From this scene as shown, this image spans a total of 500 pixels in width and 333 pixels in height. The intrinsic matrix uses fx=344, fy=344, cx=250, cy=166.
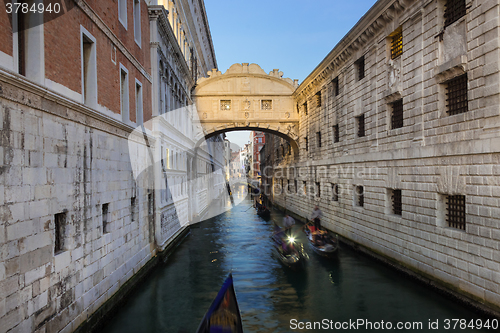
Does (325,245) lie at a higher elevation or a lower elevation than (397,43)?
lower

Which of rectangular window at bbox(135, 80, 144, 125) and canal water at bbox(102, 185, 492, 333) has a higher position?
rectangular window at bbox(135, 80, 144, 125)

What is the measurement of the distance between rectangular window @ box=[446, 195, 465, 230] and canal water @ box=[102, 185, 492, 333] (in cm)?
182

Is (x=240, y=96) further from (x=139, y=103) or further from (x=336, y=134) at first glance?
(x=139, y=103)

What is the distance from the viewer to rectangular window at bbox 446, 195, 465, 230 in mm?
8227

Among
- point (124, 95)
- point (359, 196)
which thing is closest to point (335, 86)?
point (359, 196)

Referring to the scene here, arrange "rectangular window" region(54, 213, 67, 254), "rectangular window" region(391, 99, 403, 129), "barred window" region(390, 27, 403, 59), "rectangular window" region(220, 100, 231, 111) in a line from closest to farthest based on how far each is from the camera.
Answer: "rectangular window" region(54, 213, 67, 254) < "rectangular window" region(391, 99, 403, 129) < "barred window" region(390, 27, 403, 59) < "rectangular window" region(220, 100, 231, 111)

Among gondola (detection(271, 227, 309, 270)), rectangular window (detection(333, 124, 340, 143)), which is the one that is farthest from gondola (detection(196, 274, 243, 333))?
rectangular window (detection(333, 124, 340, 143))

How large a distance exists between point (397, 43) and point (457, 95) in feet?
12.3

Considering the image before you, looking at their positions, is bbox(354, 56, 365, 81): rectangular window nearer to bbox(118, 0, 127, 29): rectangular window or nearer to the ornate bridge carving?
the ornate bridge carving

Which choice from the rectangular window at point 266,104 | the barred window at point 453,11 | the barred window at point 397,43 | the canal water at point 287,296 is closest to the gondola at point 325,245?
the canal water at point 287,296

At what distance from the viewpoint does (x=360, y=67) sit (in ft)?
46.8

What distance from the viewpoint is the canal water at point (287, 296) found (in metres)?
7.64

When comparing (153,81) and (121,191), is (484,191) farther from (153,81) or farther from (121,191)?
(153,81)

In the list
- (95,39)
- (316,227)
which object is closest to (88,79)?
(95,39)
